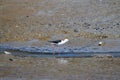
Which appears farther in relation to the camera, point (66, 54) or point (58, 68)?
point (66, 54)

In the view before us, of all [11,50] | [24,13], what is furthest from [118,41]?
[24,13]

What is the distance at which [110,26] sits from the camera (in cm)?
1811

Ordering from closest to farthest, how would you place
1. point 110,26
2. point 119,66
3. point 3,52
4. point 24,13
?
point 119,66, point 3,52, point 110,26, point 24,13

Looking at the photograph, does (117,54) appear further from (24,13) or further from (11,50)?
(24,13)

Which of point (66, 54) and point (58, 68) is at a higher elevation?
point (58, 68)

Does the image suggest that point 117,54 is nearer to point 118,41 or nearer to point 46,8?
point 118,41

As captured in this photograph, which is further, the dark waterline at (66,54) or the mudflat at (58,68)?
the dark waterline at (66,54)

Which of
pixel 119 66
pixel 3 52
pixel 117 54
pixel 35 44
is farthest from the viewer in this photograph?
pixel 35 44

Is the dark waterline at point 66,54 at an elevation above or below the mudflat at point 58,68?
below

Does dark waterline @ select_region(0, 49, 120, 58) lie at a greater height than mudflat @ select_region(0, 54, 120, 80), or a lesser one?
lesser

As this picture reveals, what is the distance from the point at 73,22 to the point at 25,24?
190 cm

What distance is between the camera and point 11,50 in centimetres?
1538

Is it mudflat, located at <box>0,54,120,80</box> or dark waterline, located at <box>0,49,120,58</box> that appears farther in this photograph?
dark waterline, located at <box>0,49,120,58</box>

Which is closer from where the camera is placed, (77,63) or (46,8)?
(77,63)
